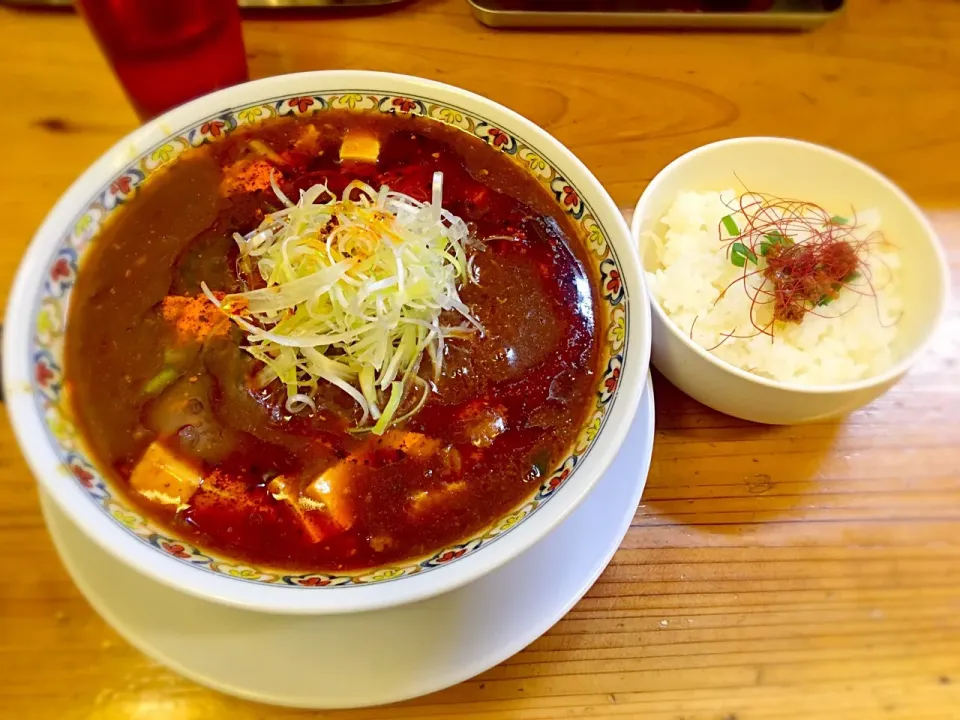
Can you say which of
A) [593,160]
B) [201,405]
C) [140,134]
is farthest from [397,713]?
[593,160]

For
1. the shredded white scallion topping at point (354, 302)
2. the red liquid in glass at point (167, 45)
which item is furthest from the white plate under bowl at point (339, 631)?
the red liquid in glass at point (167, 45)

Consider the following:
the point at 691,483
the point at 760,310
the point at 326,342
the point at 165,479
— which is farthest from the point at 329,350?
the point at 760,310

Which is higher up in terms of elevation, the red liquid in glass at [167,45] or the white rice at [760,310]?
the red liquid in glass at [167,45]

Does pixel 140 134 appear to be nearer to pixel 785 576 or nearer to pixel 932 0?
pixel 785 576

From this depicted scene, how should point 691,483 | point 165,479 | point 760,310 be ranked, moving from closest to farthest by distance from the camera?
point 165,479
point 691,483
point 760,310

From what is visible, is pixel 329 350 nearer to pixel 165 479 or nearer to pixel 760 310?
pixel 165 479

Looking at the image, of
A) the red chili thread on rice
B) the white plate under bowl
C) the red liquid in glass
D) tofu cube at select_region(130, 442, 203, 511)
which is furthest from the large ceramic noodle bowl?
the red chili thread on rice

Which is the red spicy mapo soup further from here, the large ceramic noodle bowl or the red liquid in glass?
the red liquid in glass

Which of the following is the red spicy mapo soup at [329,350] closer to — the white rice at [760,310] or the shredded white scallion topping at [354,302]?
the shredded white scallion topping at [354,302]
